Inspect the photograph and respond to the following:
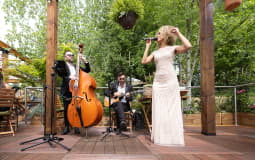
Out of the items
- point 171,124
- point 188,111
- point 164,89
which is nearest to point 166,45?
point 164,89

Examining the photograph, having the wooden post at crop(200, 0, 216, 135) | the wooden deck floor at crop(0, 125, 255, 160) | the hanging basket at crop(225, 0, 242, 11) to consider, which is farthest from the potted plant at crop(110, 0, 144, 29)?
the wooden deck floor at crop(0, 125, 255, 160)

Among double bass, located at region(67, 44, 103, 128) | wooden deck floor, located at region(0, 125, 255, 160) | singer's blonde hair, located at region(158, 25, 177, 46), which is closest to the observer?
wooden deck floor, located at region(0, 125, 255, 160)

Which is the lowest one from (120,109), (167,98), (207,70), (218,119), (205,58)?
(218,119)

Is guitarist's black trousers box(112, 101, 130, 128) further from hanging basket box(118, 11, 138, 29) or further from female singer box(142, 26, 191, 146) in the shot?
hanging basket box(118, 11, 138, 29)

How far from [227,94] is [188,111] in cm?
Result: 119

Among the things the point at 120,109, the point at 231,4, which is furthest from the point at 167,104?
the point at 231,4

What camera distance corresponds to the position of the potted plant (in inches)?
106

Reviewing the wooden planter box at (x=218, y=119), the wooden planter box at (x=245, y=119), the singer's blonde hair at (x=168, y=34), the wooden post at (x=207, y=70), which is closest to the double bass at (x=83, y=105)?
the singer's blonde hair at (x=168, y=34)

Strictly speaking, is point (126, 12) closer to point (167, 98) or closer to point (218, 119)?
point (167, 98)

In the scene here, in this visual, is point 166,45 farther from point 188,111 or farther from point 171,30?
point 188,111

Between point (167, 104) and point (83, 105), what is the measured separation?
133 cm

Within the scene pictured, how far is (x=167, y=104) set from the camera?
213 centimetres

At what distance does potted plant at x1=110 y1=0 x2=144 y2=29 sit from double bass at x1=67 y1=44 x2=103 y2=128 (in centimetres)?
81

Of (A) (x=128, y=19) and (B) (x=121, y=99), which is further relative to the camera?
(B) (x=121, y=99)
